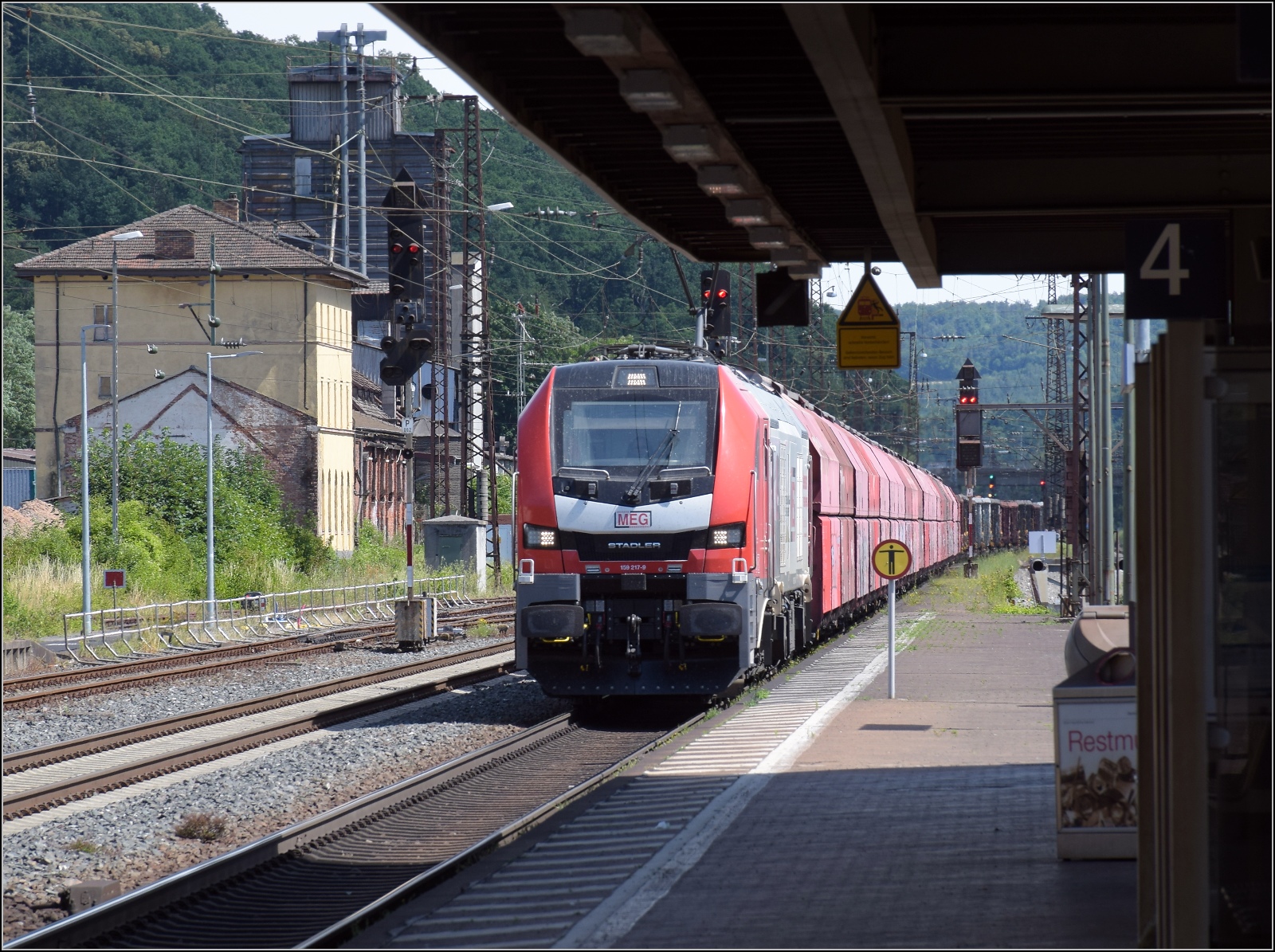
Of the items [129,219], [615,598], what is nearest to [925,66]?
[615,598]

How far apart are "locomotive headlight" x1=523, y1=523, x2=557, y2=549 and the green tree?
65.4m

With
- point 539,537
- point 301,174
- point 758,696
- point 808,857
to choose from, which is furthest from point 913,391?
point 808,857

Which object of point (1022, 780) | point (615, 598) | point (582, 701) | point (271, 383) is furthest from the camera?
point (271, 383)

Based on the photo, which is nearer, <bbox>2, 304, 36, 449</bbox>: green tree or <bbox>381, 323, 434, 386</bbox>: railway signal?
<bbox>381, 323, 434, 386</bbox>: railway signal

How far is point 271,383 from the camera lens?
5719 centimetres

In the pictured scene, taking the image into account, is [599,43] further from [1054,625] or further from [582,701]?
[1054,625]

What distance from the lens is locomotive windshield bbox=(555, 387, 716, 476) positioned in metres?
15.9

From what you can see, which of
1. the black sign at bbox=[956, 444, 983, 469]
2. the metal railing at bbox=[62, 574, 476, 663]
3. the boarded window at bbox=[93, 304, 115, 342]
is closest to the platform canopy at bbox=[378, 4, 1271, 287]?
the metal railing at bbox=[62, 574, 476, 663]

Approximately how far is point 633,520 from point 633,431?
0.94m

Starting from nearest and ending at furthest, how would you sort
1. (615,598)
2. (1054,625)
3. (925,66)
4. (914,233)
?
(925,66) < (914,233) < (615,598) < (1054,625)

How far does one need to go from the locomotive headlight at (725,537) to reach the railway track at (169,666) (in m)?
8.37

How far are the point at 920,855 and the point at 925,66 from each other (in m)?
4.09

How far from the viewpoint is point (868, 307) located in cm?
1255

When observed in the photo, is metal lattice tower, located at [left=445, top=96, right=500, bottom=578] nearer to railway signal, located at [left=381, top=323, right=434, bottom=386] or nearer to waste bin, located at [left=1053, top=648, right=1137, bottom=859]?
railway signal, located at [left=381, top=323, right=434, bottom=386]
